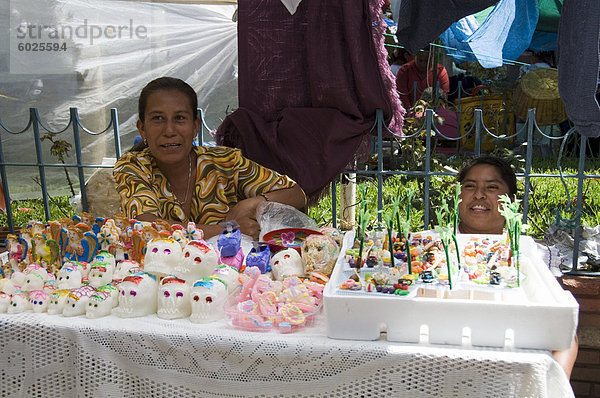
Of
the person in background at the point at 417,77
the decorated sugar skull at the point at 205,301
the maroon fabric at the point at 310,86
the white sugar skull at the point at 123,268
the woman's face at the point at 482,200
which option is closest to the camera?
the decorated sugar skull at the point at 205,301

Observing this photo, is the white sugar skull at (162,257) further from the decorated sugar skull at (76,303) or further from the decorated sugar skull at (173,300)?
the decorated sugar skull at (76,303)

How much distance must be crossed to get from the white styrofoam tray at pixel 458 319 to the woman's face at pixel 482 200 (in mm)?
812

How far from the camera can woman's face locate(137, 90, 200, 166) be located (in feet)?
7.66

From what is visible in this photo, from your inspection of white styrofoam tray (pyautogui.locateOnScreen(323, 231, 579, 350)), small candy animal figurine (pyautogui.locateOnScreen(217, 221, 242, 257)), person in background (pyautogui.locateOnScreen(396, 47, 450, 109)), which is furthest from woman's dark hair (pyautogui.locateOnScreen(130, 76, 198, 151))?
person in background (pyautogui.locateOnScreen(396, 47, 450, 109))

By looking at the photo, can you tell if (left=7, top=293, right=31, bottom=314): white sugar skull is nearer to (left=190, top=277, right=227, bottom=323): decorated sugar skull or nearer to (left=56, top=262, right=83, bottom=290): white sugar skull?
(left=56, top=262, right=83, bottom=290): white sugar skull

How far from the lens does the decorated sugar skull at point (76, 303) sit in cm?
147

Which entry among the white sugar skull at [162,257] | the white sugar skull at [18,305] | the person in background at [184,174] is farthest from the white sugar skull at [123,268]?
the person in background at [184,174]

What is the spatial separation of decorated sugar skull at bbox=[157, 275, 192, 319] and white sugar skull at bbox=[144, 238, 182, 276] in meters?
0.06

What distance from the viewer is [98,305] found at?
1.45 metres

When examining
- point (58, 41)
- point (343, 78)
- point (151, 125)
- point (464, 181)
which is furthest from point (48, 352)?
point (58, 41)

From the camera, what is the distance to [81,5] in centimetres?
519

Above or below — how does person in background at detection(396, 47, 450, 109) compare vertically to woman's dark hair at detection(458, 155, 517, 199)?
above

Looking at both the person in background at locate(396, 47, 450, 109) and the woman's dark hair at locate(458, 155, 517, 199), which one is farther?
the person in background at locate(396, 47, 450, 109)

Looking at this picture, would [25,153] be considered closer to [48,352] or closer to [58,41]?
[58,41]
